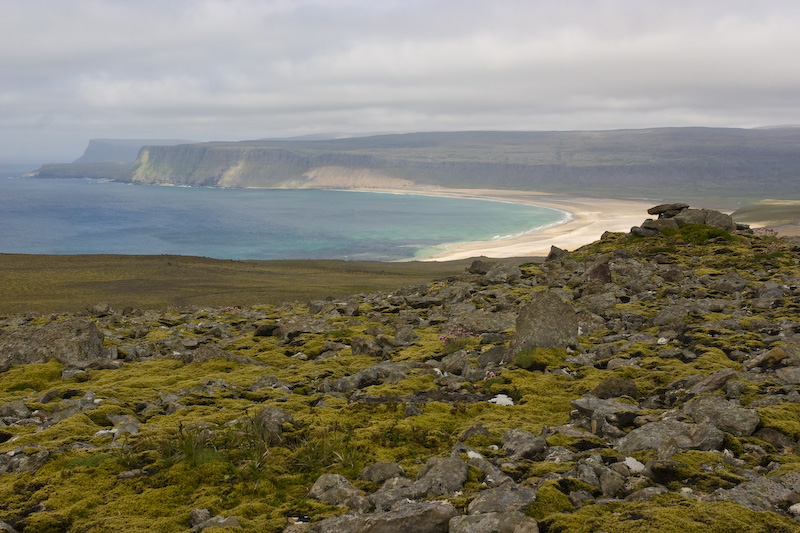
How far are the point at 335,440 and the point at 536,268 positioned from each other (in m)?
23.4

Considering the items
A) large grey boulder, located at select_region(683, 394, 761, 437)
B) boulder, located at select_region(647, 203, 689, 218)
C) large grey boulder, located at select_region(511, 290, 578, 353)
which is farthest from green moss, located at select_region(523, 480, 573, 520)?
boulder, located at select_region(647, 203, 689, 218)

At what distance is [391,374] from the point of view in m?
12.8

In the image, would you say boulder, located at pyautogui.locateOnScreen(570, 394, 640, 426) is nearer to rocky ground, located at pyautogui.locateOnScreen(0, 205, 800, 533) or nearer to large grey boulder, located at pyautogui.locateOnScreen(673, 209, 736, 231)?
rocky ground, located at pyautogui.locateOnScreen(0, 205, 800, 533)

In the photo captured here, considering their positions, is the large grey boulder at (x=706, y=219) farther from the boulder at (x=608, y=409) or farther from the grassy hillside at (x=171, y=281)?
the grassy hillside at (x=171, y=281)

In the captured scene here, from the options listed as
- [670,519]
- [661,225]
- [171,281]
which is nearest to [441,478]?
[670,519]

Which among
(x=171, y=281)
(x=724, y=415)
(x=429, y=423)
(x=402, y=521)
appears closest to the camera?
(x=402, y=521)

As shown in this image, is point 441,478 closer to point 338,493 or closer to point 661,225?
point 338,493

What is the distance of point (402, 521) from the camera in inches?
236

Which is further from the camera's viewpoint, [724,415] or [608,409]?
[608,409]

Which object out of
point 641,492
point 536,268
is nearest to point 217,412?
point 641,492

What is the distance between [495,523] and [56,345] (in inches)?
546

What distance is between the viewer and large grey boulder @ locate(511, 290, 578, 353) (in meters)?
14.1

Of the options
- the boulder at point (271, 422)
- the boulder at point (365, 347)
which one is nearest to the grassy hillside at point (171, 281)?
the boulder at point (365, 347)

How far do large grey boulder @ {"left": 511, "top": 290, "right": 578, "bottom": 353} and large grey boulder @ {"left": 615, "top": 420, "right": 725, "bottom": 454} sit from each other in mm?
5540
